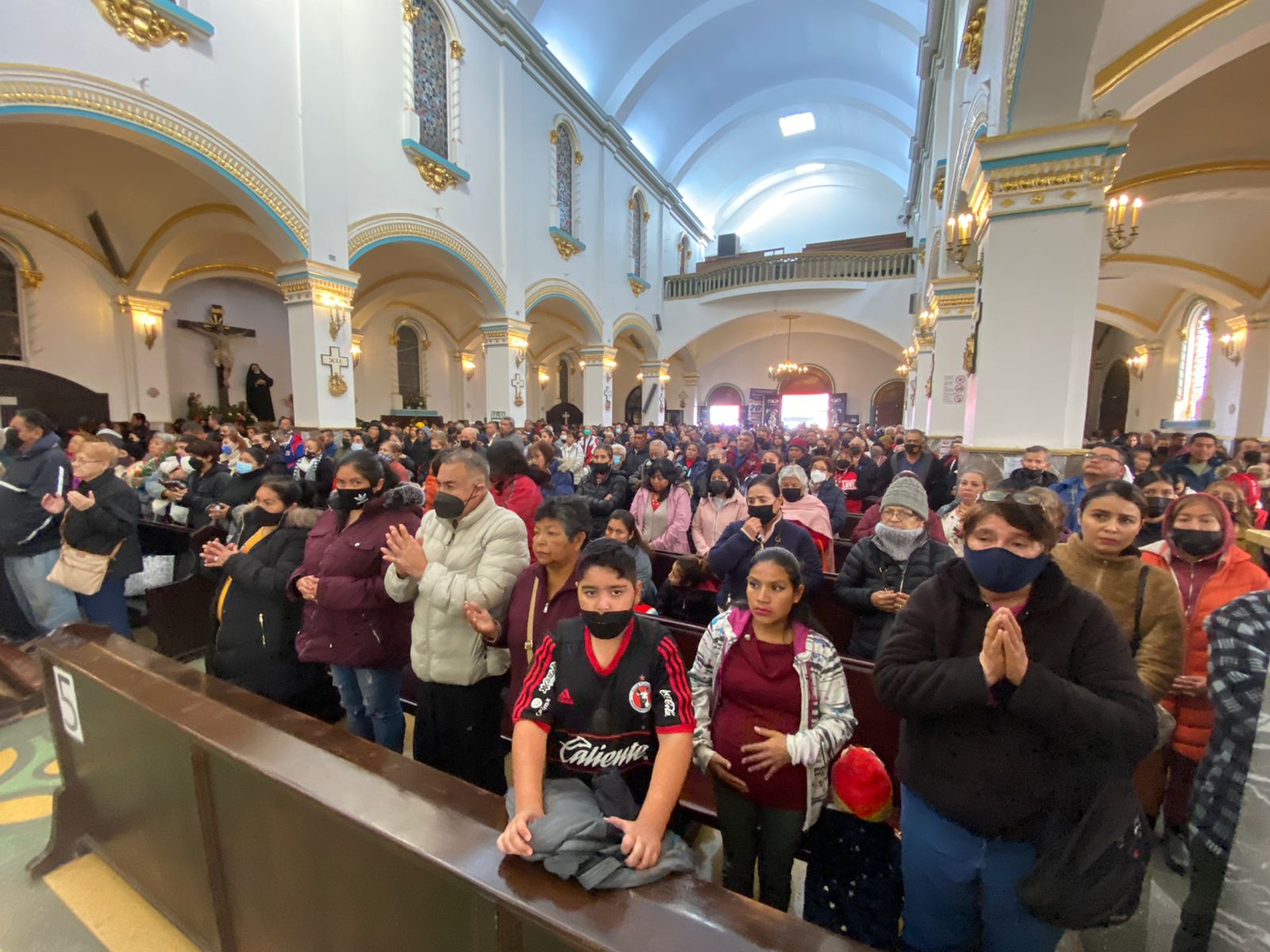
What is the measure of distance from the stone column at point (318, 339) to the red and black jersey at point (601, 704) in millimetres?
8431

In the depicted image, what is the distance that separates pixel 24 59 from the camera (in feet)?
18.1

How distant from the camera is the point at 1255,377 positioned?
10125 millimetres

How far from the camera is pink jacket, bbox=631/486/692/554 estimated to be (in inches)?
171

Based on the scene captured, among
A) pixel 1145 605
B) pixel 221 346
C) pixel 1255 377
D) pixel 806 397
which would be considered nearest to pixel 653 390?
pixel 806 397

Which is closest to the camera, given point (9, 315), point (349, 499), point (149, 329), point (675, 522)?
point (349, 499)

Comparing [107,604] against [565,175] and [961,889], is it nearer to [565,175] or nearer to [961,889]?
[961,889]

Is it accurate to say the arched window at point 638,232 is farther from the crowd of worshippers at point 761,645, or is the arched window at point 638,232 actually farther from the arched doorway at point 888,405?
the crowd of worshippers at point 761,645

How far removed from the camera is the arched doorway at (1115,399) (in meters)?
16.0

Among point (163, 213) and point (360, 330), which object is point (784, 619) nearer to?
point (163, 213)

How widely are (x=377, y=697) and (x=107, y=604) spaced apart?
240 centimetres

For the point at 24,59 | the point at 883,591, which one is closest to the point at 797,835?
the point at 883,591

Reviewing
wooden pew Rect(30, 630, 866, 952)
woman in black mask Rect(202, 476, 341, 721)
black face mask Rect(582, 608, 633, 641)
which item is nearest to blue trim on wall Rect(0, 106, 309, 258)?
woman in black mask Rect(202, 476, 341, 721)

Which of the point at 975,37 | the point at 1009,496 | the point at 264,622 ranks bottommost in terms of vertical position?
the point at 264,622

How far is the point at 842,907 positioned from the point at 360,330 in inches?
614
